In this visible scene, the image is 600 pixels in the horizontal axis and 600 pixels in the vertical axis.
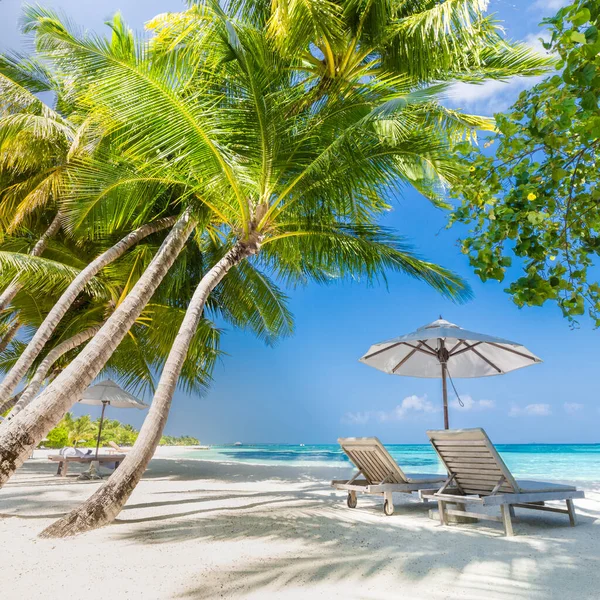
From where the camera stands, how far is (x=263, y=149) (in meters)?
5.77

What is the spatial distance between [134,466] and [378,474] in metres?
2.60

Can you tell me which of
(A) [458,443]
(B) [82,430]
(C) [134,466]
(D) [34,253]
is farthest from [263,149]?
(B) [82,430]

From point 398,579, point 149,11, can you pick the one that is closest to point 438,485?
point 398,579

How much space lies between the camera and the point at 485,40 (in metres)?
6.87

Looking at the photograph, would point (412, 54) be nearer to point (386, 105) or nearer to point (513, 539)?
point (386, 105)

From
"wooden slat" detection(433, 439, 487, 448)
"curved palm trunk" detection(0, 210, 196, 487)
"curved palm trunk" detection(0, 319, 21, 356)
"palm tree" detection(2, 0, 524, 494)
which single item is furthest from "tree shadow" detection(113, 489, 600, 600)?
"curved palm trunk" detection(0, 319, 21, 356)

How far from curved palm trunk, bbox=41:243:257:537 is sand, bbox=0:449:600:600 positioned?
0.15m

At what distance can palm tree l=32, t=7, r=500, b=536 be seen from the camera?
4980mm

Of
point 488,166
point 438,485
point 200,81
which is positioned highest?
point 200,81

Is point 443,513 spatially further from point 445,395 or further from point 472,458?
point 445,395

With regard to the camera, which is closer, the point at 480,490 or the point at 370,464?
the point at 480,490

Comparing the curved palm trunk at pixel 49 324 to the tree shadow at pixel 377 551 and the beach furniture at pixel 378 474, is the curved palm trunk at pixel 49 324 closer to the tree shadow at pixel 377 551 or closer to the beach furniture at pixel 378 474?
the tree shadow at pixel 377 551

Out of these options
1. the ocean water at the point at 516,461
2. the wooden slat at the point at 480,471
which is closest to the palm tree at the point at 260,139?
the wooden slat at the point at 480,471

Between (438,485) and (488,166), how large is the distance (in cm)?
453
